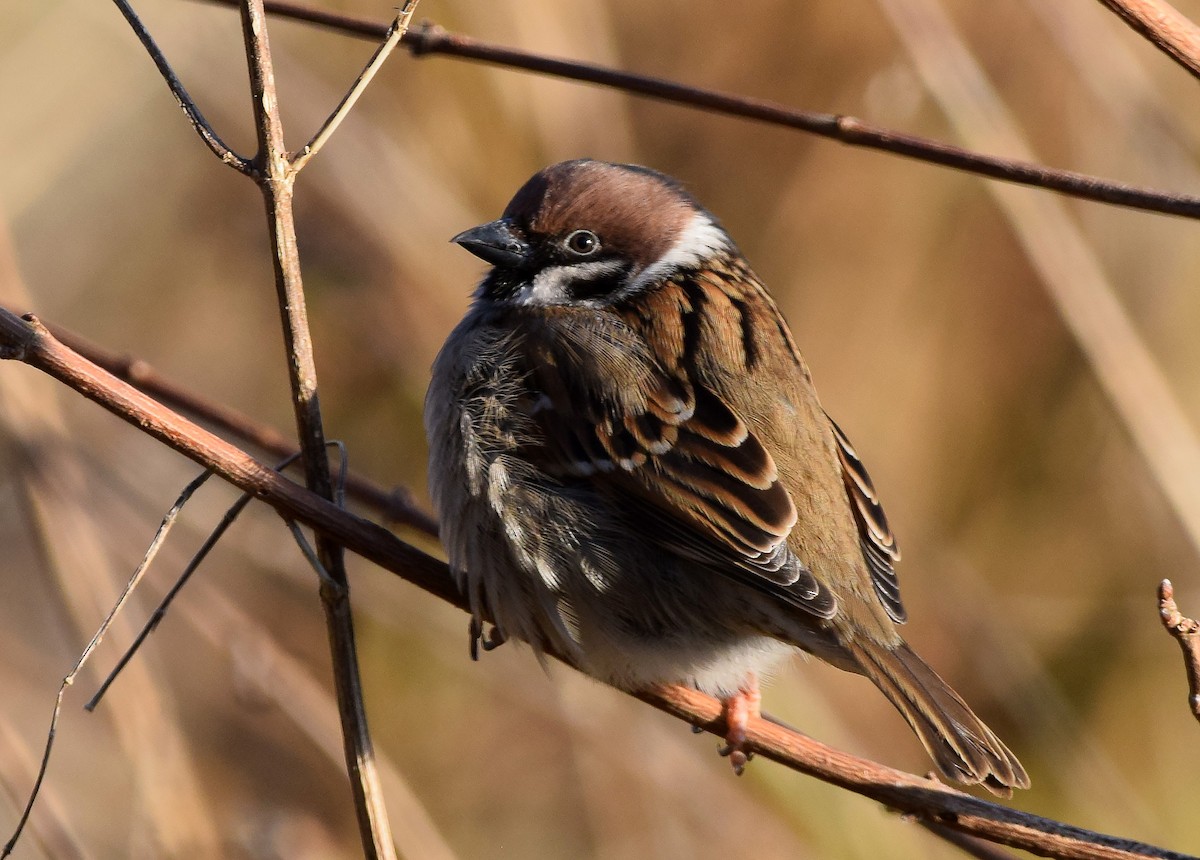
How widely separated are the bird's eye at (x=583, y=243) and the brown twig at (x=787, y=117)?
0.64 m

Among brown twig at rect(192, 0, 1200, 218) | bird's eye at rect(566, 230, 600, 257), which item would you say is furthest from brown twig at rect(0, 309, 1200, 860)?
bird's eye at rect(566, 230, 600, 257)

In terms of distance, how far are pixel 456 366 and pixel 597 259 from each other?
439 mm

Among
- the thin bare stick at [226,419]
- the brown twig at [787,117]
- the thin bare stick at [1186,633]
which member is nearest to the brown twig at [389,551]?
the thin bare stick at [1186,633]

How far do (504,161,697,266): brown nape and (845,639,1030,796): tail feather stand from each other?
1.08m

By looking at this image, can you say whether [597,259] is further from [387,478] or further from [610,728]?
[387,478]

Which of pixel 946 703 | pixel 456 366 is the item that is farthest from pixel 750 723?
pixel 456 366

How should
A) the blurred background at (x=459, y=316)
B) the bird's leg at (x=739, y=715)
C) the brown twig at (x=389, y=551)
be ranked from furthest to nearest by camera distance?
the blurred background at (x=459, y=316) < the bird's leg at (x=739, y=715) < the brown twig at (x=389, y=551)

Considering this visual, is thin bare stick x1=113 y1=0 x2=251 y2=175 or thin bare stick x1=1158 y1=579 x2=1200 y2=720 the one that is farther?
thin bare stick x1=113 y1=0 x2=251 y2=175

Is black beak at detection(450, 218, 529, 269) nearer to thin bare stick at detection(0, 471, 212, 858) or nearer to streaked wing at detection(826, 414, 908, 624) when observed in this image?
streaked wing at detection(826, 414, 908, 624)

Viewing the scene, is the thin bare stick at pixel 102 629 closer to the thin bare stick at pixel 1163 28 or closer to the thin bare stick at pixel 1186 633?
the thin bare stick at pixel 1186 633

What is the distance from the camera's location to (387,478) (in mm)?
4434

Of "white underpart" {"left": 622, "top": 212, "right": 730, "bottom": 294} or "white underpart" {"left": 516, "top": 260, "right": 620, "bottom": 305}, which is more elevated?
"white underpart" {"left": 622, "top": 212, "right": 730, "bottom": 294}

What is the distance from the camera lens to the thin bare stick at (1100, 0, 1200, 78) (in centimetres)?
186

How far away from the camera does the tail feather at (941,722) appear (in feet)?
7.66
